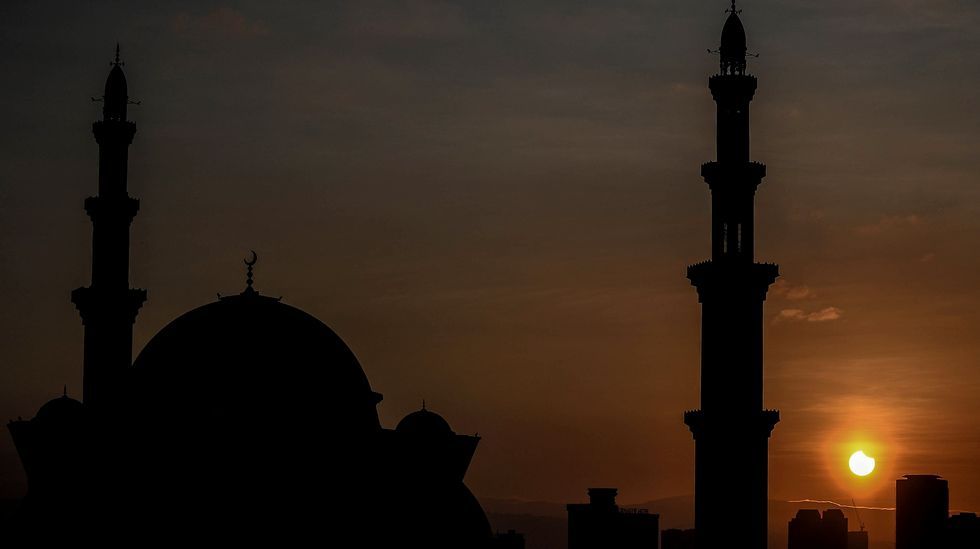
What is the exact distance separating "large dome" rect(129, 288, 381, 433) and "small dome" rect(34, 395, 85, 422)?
1435 mm

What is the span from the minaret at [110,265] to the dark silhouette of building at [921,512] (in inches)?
1821

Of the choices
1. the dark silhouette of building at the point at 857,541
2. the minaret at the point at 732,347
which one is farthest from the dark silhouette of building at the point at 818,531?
the minaret at the point at 732,347

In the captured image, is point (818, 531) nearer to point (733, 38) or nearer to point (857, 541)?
point (857, 541)

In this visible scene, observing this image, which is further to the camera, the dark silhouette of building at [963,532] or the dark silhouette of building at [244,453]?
the dark silhouette of building at [963,532]

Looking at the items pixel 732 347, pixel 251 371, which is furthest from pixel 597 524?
pixel 251 371

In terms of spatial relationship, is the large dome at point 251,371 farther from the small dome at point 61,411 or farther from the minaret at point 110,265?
the minaret at point 110,265

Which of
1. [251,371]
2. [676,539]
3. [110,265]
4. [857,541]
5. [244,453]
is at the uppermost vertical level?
[110,265]

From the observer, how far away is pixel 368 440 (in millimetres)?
34031

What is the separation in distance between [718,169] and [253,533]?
15000 millimetres

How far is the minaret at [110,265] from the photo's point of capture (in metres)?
42.1

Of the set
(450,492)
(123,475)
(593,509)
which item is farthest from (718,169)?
(593,509)

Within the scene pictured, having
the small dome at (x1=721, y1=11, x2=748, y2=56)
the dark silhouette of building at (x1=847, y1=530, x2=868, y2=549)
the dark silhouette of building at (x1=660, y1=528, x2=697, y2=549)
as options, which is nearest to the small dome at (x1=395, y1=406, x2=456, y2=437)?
the small dome at (x1=721, y1=11, x2=748, y2=56)

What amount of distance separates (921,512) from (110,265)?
48019 millimetres

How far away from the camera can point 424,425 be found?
3516cm
